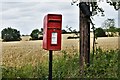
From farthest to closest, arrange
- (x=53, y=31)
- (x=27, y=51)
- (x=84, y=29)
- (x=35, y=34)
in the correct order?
1. (x=27, y=51)
2. (x=35, y=34)
3. (x=84, y=29)
4. (x=53, y=31)

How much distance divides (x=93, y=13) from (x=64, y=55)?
120cm

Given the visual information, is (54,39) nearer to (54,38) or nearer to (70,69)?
(54,38)

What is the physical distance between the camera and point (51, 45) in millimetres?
5625

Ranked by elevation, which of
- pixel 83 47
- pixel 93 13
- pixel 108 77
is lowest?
pixel 108 77

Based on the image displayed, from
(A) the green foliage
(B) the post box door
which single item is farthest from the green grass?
(B) the post box door

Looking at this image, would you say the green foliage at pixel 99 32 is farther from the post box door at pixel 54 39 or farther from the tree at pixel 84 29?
the post box door at pixel 54 39

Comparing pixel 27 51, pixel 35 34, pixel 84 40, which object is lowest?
pixel 27 51

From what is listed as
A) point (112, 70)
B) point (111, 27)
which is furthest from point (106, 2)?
point (112, 70)

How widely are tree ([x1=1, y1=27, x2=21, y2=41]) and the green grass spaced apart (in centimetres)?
68

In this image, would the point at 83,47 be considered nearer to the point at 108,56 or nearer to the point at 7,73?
the point at 108,56

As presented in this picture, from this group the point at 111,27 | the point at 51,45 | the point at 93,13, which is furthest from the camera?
the point at 111,27

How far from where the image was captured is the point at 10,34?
8.16 metres

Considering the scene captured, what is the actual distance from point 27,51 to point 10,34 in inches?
23.7

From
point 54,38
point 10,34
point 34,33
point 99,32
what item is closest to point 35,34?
point 34,33
